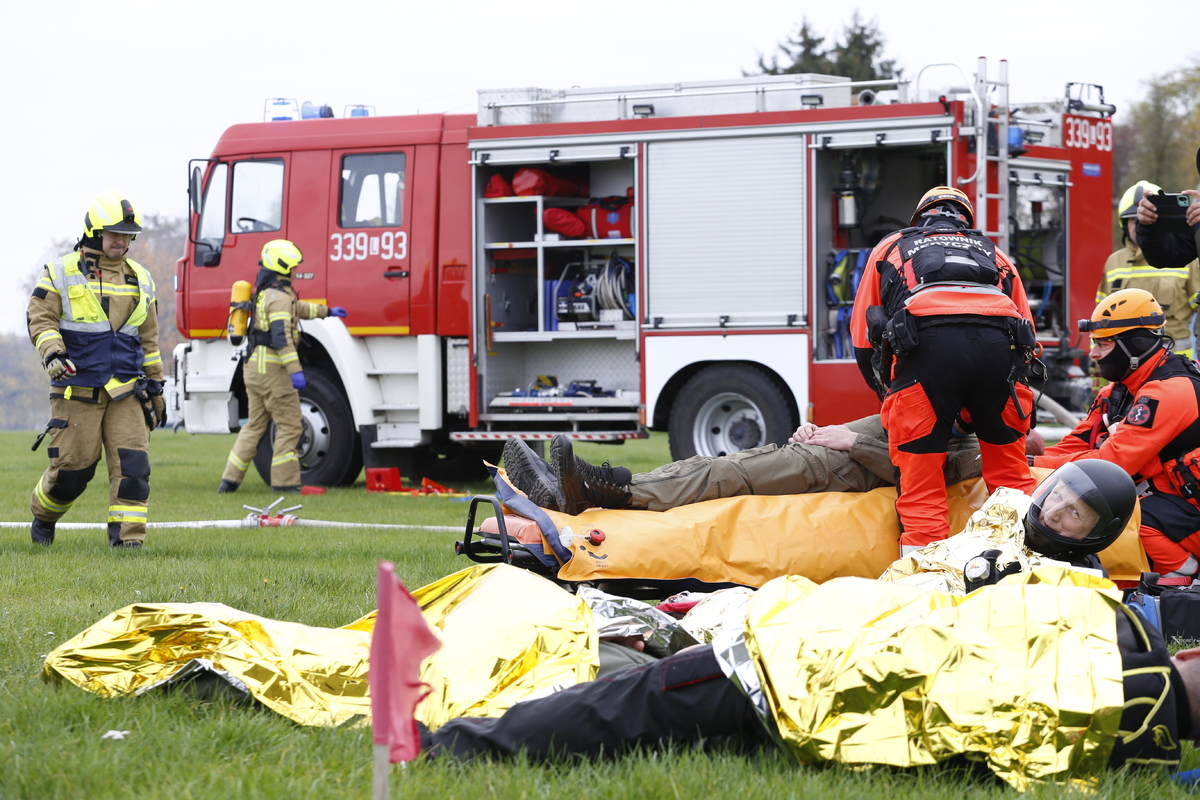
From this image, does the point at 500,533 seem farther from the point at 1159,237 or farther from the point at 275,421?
the point at 275,421

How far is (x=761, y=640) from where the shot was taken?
2533mm

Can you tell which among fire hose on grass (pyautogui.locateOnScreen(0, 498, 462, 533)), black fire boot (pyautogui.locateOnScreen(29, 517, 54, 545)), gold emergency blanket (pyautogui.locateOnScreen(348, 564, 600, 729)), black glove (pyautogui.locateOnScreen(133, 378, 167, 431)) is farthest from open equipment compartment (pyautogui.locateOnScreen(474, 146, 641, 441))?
gold emergency blanket (pyautogui.locateOnScreen(348, 564, 600, 729))

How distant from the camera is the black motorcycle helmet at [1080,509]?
339 centimetres

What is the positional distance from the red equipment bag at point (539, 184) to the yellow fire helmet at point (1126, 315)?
5617mm

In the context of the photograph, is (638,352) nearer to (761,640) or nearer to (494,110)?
(494,110)

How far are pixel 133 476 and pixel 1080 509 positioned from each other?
477 cm

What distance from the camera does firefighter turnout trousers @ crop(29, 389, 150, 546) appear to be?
19.8 ft

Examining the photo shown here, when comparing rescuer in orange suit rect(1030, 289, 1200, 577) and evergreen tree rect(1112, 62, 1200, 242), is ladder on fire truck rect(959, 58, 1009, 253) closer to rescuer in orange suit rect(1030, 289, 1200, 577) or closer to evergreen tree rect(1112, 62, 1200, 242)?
rescuer in orange suit rect(1030, 289, 1200, 577)

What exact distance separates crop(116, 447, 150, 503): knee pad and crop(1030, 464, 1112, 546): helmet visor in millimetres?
4531

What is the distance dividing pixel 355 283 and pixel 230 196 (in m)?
1.53

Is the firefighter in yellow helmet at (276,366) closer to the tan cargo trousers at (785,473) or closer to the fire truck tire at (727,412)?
the fire truck tire at (727,412)

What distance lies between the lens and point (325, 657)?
3045mm

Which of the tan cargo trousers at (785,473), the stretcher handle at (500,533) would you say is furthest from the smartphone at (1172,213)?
the stretcher handle at (500,533)

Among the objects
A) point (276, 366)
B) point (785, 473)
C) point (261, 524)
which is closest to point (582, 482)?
point (785, 473)
